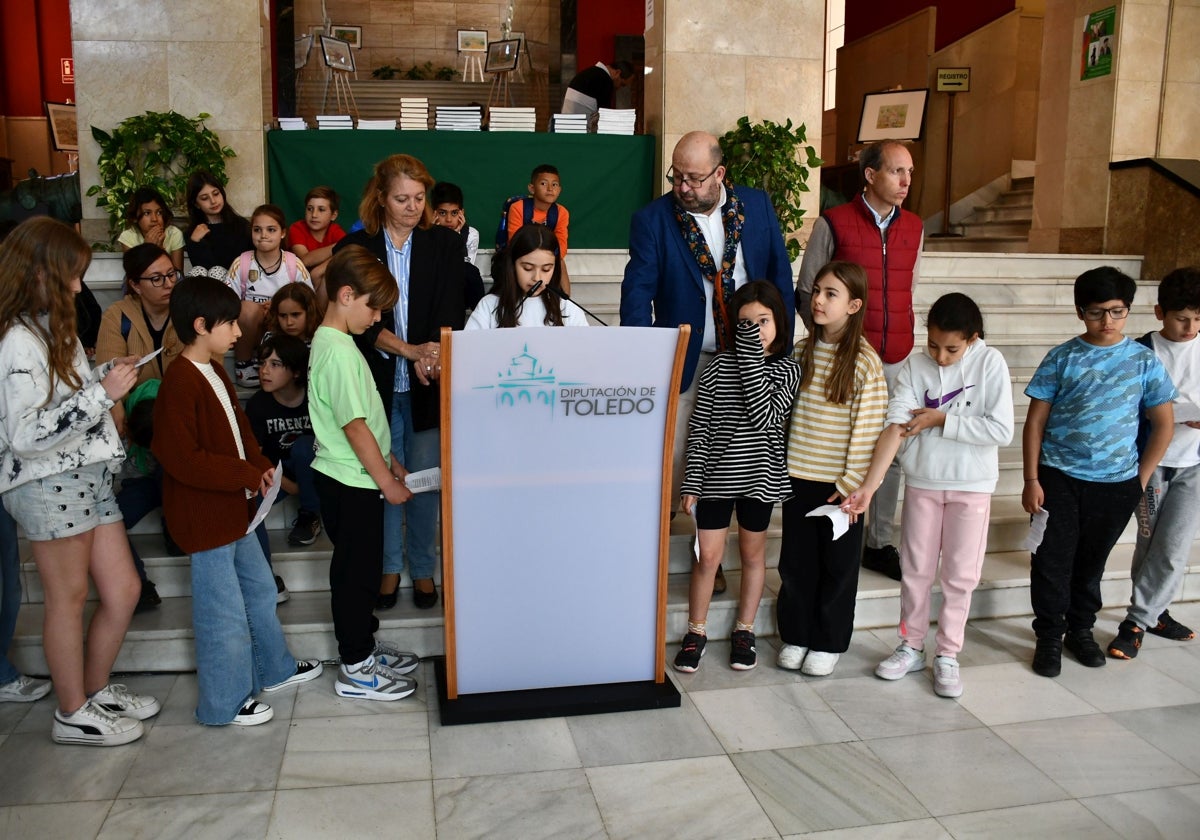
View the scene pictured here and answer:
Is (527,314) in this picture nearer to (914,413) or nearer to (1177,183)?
(914,413)

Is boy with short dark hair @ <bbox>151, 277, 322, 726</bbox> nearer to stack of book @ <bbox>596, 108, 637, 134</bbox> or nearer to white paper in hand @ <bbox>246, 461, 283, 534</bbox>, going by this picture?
white paper in hand @ <bbox>246, 461, 283, 534</bbox>

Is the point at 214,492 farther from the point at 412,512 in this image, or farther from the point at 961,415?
the point at 961,415

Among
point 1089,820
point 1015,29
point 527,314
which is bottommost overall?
point 1089,820

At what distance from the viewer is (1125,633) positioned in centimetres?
366

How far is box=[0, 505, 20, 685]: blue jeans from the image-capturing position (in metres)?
3.06

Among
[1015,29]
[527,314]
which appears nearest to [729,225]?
[527,314]

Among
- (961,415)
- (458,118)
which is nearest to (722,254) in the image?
(961,415)

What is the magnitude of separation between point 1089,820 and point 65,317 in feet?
9.87

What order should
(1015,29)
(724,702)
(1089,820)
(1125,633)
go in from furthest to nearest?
(1015,29) → (1125,633) → (724,702) → (1089,820)

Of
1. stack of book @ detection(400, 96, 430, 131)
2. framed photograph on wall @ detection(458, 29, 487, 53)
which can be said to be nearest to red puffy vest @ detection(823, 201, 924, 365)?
stack of book @ detection(400, 96, 430, 131)

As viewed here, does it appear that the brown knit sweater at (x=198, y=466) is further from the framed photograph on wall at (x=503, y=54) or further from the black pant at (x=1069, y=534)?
the framed photograph on wall at (x=503, y=54)

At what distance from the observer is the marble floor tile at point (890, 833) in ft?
8.08

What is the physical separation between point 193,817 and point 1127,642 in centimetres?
314

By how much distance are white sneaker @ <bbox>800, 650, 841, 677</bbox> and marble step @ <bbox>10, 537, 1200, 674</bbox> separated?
343 mm
